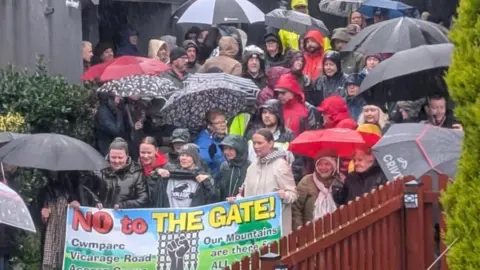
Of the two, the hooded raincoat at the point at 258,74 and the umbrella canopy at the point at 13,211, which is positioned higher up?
the hooded raincoat at the point at 258,74

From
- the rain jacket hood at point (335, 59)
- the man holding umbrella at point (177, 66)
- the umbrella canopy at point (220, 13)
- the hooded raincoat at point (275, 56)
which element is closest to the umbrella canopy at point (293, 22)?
the umbrella canopy at point (220, 13)

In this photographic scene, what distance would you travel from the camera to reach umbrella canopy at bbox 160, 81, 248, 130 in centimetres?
1381

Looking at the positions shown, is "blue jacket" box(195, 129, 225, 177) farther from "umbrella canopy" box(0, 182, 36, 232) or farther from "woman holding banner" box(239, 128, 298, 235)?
"umbrella canopy" box(0, 182, 36, 232)

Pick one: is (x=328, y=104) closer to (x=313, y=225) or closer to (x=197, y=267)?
(x=197, y=267)

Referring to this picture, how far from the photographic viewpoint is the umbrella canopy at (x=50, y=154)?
11547 mm

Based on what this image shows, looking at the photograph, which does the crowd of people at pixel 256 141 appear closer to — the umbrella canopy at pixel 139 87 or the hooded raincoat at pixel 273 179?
the hooded raincoat at pixel 273 179

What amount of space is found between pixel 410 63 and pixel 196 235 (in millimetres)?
3226

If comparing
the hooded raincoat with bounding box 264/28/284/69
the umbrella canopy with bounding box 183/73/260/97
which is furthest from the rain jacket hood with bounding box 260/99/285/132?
the hooded raincoat with bounding box 264/28/284/69

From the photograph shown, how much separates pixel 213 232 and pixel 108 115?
382 cm

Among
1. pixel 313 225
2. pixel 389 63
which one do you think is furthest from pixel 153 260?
pixel 389 63

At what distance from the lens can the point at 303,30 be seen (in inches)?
704

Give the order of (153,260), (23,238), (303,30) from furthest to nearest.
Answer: (303,30) → (23,238) → (153,260)

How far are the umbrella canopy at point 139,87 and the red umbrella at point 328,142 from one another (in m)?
2.59

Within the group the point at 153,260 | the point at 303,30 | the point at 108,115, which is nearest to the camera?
the point at 153,260
